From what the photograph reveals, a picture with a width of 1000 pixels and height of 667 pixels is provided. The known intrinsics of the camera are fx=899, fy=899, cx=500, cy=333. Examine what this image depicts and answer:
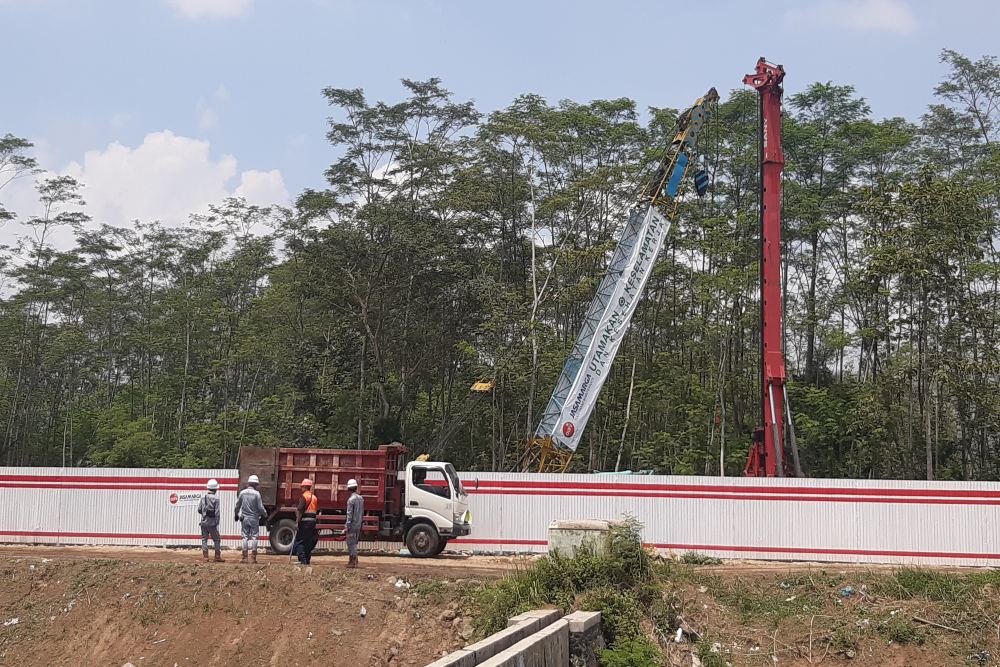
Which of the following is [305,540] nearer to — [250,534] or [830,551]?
[250,534]

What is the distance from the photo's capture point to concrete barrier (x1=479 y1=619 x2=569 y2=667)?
8867 millimetres

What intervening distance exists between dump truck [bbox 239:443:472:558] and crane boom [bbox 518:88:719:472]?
24.6 ft

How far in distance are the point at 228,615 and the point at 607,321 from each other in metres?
15.4

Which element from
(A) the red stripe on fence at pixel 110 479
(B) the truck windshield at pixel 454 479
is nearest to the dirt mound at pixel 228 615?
(B) the truck windshield at pixel 454 479

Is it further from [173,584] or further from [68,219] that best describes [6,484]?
[68,219]

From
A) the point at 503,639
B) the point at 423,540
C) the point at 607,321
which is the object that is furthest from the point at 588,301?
the point at 503,639

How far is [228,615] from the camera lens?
51.6 feet

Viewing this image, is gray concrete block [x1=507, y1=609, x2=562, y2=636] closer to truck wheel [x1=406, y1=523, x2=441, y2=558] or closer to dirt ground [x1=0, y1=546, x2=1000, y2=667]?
dirt ground [x1=0, y1=546, x2=1000, y2=667]

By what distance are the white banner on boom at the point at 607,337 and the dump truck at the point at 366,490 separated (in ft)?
25.4

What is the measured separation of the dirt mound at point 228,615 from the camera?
14.9 m

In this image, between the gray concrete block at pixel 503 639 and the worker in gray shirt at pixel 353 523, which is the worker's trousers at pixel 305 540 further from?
the gray concrete block at pixel 503 639

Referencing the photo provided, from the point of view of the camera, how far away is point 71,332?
5122 centimetres

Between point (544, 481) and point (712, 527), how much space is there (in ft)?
13.6

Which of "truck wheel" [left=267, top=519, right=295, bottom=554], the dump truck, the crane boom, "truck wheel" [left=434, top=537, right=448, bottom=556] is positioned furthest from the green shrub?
"truck wheel" [left=267, top=519, right=295, bottom=554]
